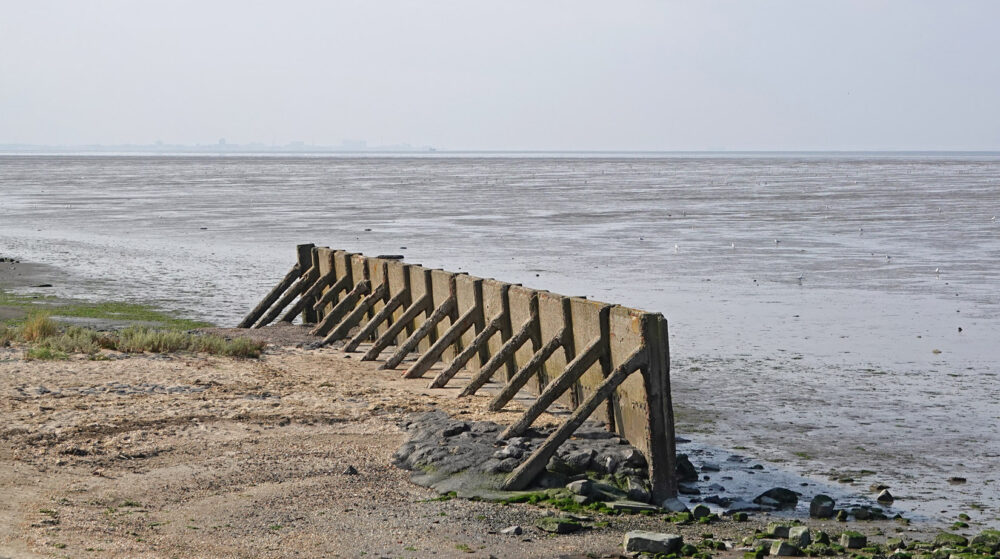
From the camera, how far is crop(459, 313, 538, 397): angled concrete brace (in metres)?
12.9

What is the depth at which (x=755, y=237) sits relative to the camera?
35125 mm

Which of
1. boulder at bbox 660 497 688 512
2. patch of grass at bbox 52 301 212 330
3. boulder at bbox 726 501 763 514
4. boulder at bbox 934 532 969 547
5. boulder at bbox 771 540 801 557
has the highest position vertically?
patch of grass at bbox 52 301 212 330

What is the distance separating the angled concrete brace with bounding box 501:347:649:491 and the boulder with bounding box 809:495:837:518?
175 centimetres

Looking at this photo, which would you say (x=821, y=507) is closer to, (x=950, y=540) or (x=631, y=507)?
(x=950, y=540)

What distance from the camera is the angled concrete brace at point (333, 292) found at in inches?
730

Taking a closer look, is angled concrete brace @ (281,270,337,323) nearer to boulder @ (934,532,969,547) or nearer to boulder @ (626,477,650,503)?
boulder @ (626,477,650,503)

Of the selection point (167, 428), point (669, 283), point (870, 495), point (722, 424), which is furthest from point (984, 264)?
point (167, 428)

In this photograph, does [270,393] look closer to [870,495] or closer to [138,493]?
[138,493]

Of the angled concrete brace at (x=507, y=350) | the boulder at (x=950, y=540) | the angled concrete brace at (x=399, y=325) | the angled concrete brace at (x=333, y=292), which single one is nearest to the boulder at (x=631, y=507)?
the boulder at (x=950, y=540)

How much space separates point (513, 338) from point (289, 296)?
727 centimetres

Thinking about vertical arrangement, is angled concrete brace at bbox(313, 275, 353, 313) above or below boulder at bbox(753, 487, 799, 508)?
above

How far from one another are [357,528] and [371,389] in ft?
16.1

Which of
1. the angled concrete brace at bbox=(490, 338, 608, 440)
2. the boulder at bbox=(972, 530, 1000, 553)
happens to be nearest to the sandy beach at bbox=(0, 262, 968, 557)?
the boulder at bbox=(972, 530, 1000, 553)

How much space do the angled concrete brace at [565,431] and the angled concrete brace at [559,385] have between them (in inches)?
24.1
